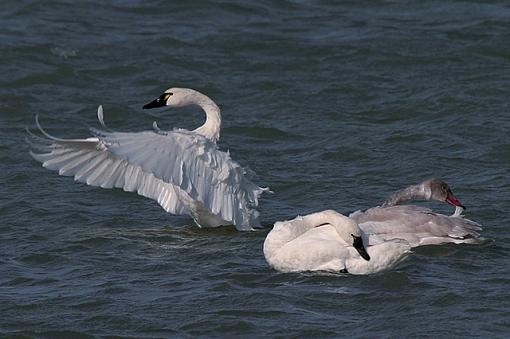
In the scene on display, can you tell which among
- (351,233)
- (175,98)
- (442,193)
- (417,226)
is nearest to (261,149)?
(175,98)

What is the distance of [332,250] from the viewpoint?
8898 millimetres

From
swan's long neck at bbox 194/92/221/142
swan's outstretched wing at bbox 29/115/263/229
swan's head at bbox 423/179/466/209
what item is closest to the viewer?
swan's outstretched wing at bbox 29/115/263/229

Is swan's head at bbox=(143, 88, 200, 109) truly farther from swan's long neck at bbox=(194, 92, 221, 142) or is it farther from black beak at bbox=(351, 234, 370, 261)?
black beak at bbox=(351, 234, 370, 261)

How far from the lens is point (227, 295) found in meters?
8.53

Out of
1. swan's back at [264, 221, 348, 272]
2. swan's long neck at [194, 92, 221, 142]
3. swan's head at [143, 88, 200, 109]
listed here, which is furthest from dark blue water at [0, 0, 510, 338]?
swan's head at [143, 88, 200, 109]

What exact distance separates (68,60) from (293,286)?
7.83 meters

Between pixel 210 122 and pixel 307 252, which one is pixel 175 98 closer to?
pixel 210 122

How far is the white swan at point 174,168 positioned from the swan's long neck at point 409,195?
42.1 inches

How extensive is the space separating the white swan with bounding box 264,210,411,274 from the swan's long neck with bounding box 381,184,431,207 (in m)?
1.58

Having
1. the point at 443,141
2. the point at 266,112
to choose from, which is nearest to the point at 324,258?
the point at 443,141

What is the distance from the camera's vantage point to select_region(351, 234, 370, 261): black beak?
28.8 ft

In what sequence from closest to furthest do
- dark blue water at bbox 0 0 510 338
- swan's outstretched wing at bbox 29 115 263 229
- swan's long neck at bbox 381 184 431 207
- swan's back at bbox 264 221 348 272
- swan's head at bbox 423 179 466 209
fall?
1. dark blue water at bbox 0 0 510 338
2. swan's back at bbox 264 221 348 272
3. swan's outstretched wing at bbox 29 115 263 229
4. swan's head at bbox 423 179 466 209
5. swan's long neck at bbox 381 184 431 207

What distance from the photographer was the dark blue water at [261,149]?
8.23 meters

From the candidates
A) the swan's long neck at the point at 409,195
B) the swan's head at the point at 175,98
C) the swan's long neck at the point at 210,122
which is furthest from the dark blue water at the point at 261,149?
the swan's head at the point at 175,98
